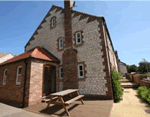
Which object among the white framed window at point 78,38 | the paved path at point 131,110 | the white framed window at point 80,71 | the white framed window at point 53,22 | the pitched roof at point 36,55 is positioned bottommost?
the paved path at point 131,110

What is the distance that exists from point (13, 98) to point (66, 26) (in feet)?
30.3

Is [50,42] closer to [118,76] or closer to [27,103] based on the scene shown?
[27,103]

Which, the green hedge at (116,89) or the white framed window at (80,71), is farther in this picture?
the white framed window at (80,71)

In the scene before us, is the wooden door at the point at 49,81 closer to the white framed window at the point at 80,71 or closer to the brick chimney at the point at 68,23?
the white framed window at the point at 80,71

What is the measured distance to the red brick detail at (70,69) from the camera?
8703mm

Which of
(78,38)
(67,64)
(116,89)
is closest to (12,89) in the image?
(67,64)

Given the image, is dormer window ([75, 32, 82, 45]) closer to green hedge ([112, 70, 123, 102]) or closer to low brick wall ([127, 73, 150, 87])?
green hedge ([112, 70, 123, 102])

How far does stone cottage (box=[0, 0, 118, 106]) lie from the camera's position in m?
7.16

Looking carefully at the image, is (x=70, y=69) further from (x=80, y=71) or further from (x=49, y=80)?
(x=49, y=80)

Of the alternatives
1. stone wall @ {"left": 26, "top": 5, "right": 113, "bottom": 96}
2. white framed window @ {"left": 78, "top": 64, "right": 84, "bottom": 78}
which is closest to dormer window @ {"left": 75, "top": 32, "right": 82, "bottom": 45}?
stone wall @ {"left": 26, "top": 5, "right": 113, "bottom": 96}

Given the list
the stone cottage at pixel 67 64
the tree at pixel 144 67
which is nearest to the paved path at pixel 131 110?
the stone cottage at pixel 67 64

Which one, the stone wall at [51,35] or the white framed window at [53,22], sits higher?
the white framed window at [53,22]

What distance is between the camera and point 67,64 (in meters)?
9.45

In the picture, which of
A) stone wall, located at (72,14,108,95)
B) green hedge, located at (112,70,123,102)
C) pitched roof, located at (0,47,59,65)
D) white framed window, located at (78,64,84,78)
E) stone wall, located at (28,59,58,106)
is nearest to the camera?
stone wall, located at (28,59,58,106)
